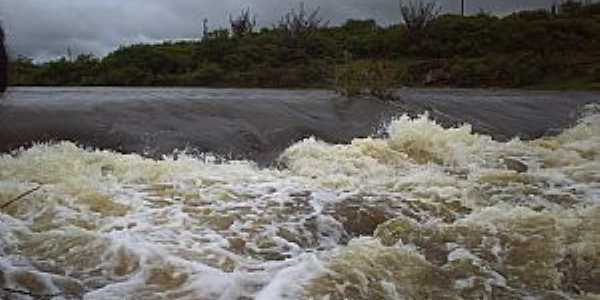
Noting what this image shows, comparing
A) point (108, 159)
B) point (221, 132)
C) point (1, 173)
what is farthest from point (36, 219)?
point (221, 132)

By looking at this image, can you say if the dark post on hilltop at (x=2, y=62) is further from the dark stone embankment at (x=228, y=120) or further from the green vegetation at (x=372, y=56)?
the green vegetation at (x=372, y=56)

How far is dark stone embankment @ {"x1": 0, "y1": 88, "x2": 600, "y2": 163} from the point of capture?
959cm

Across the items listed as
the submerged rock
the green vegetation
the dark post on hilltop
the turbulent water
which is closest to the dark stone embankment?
the dark post on hilltop

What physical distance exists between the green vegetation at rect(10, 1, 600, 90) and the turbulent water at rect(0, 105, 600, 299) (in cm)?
1353

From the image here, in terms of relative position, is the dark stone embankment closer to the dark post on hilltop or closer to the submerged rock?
the dark post on hilltop

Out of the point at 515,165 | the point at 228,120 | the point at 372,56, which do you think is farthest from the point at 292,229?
the point at 372,56

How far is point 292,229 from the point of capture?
654 centimetres

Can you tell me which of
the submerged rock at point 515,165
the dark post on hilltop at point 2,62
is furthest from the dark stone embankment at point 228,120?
the submerged rock at point 515,165

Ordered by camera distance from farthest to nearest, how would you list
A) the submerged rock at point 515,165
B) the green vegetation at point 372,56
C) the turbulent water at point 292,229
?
the green vegetation at point 372,56, the submerged rock at point 515,165, the turbulent water at point 292,229

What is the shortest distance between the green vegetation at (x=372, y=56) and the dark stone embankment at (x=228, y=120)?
7.46 meters

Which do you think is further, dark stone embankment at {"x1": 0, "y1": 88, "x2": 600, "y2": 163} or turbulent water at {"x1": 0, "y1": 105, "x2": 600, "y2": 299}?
dark stone embankment at {"x1": 0, "y1": 88, "x2": 600, "y2": 163}

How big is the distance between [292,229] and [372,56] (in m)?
24.2

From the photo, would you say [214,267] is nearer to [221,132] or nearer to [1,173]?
[1,173]

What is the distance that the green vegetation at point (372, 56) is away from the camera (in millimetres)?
25609
